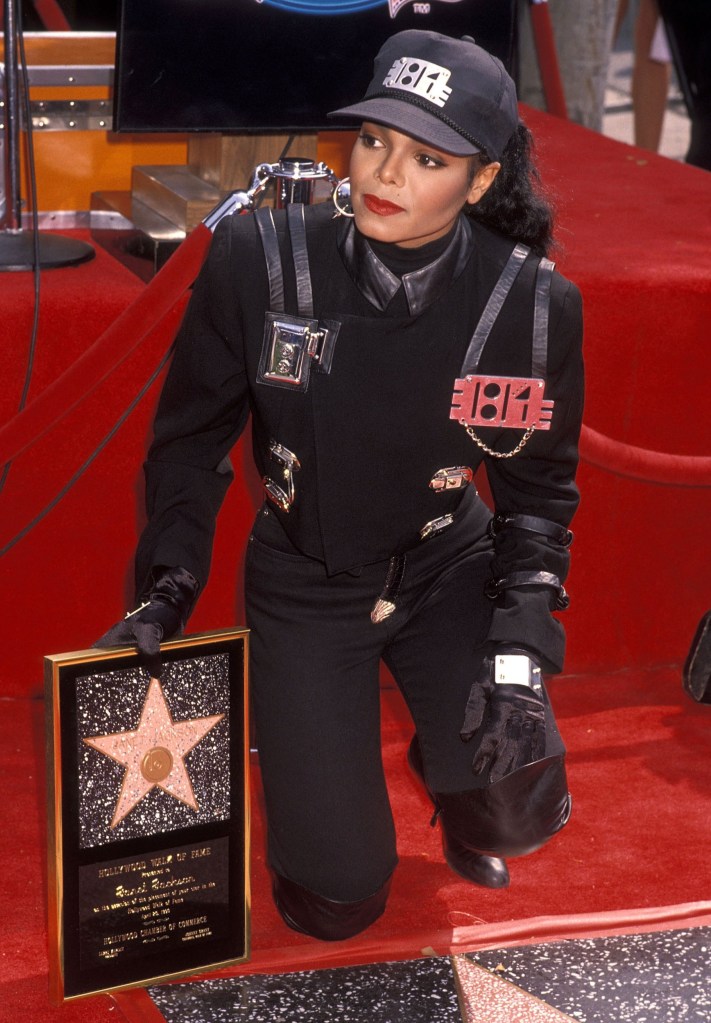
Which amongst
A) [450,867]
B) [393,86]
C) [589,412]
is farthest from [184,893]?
[589,412]

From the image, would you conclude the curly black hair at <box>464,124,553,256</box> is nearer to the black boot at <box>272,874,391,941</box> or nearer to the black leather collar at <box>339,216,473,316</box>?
the black leather collar at <box>339,216,473,316</box>

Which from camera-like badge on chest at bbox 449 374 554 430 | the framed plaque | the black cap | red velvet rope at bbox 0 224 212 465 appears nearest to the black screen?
red velvet rope at bbox 0 224 212 465

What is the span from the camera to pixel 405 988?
208 centimetres

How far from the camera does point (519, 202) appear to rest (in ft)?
6.81

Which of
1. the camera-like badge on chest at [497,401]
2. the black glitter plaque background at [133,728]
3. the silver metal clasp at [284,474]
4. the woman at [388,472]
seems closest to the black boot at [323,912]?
the woman at [388,472]

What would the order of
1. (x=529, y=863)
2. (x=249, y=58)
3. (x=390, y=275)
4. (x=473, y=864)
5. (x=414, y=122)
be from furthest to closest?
(x=249, y=58)
(x=529, y=863)
(x=473, y=864)
(x=390, y=275)
(x=414, y=122)

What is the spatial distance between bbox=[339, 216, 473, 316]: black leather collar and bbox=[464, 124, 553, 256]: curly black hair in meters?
0.07

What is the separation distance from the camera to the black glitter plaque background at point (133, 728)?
187 centimetres

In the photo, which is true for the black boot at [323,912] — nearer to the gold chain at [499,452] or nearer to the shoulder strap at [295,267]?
the gold chain at [499,452]

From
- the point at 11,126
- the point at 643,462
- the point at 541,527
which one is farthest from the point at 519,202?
the point at 11,126

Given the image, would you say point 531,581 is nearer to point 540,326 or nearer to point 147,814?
point 540,326

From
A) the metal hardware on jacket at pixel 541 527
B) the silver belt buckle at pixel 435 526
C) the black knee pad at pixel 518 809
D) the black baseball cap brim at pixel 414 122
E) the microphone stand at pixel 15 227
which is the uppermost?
the black baseball cap brim at pixel 414 122

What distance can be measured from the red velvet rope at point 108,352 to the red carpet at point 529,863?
64 centimetres

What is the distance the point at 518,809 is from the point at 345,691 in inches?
11.8
